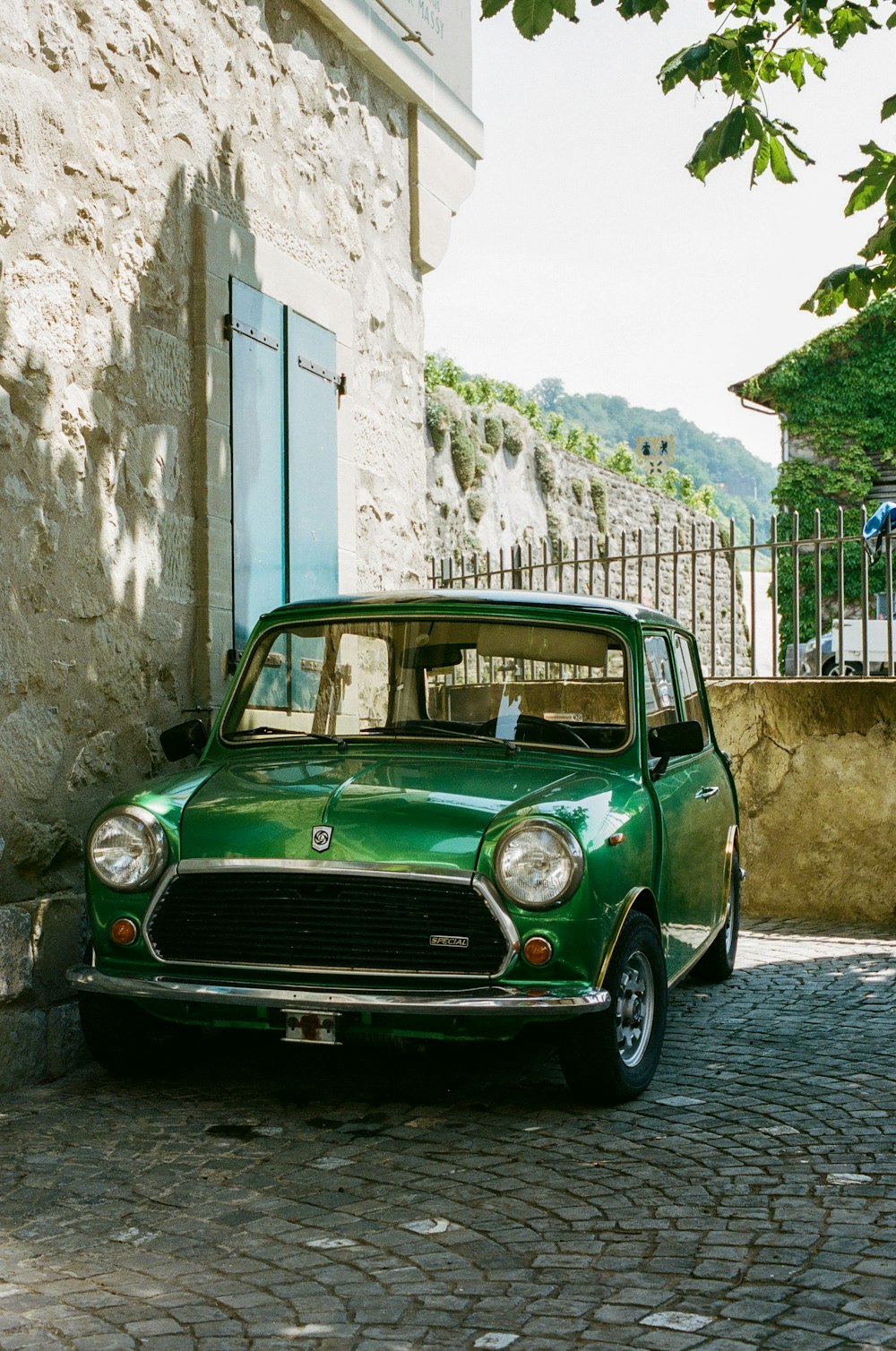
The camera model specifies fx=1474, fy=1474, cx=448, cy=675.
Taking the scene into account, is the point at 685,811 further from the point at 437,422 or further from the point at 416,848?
the point at 437,422

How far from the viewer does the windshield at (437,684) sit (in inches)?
206

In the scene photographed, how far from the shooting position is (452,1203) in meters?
3.75

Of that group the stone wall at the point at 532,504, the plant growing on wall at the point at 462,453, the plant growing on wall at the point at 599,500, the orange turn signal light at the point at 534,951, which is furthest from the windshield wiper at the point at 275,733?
the plant growing on wall at the point at 599,500

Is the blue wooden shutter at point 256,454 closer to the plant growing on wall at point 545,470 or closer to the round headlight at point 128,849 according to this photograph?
the round headlight at point 128,849

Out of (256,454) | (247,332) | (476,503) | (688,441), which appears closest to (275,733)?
(256,454)

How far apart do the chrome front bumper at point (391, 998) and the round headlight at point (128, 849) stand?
1.07ft

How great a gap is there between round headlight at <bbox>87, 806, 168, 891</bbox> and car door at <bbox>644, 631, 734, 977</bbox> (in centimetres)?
170

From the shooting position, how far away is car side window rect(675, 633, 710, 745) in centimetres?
621

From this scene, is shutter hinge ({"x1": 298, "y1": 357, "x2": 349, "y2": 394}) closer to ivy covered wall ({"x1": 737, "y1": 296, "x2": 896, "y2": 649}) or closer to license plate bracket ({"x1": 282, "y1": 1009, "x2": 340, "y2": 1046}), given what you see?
license plate bracket ({"x1": 282, "y1": 1009, "x2": 340, "y2": 1046})

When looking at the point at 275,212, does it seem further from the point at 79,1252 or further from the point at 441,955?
the point at 79,1252

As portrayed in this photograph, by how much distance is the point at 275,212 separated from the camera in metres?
7.59

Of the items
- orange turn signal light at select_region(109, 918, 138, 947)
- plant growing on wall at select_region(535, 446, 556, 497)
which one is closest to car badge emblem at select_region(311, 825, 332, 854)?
orange turn signal light at select_region(109, 918, 138, 947)

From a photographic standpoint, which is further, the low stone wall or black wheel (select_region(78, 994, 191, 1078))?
the low stone wall

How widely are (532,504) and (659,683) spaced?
559 inches
